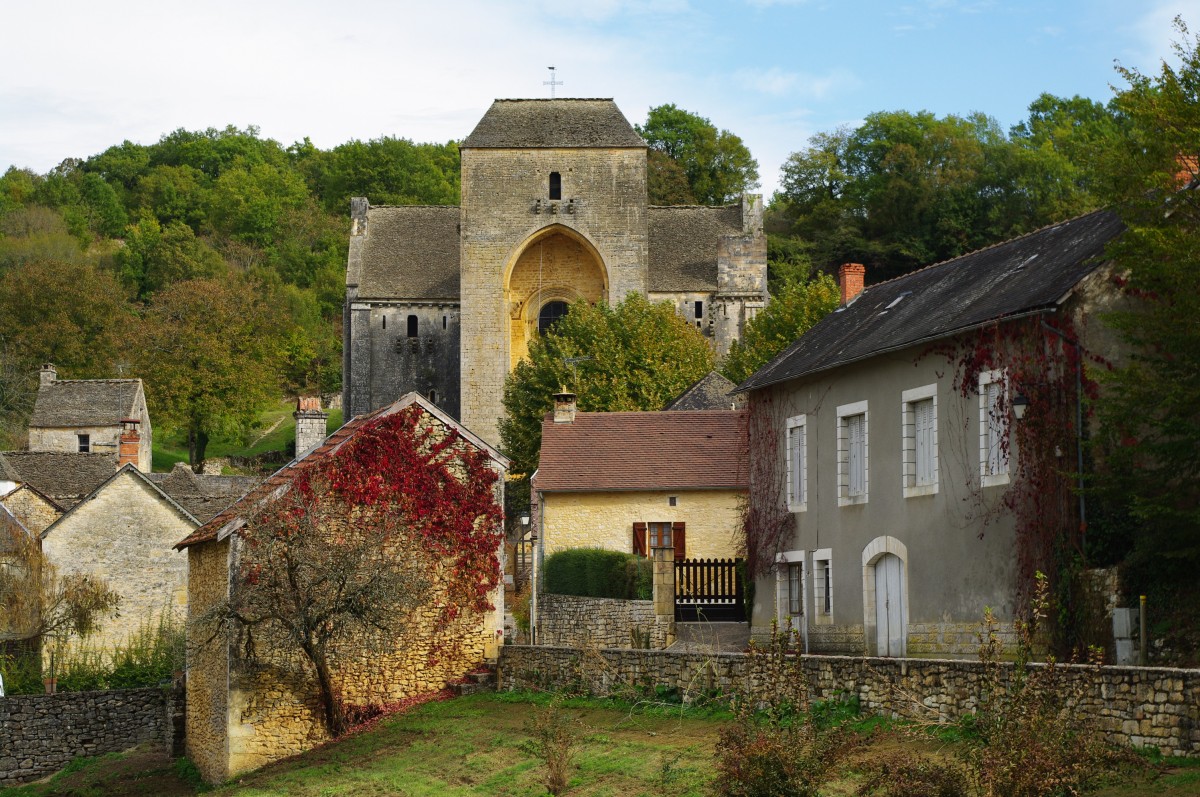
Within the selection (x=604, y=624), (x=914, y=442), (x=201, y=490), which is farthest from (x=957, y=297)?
(x=201, y=490)

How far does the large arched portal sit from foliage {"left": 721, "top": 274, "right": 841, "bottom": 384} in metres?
12.1

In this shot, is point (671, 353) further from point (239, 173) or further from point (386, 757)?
point (239, 173)

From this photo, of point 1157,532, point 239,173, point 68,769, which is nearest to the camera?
point 1157,532

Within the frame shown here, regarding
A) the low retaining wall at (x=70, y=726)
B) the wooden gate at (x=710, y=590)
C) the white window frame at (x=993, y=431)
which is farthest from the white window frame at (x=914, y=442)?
the low retaining wall at (x=70, y=726)

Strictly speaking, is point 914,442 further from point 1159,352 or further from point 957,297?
point 1159,352

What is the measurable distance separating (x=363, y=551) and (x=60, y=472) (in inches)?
1194

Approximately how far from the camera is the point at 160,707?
3092 centimetres

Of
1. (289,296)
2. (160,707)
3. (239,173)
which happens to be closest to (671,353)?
(160,707)

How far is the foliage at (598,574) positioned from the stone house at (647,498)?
3.73ft

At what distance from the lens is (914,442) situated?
22328 mm

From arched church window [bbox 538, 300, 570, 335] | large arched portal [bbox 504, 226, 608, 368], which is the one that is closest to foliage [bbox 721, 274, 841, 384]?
large arched portal [bbox 504, 226, 608, 368]

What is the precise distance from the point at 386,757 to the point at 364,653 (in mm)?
2999

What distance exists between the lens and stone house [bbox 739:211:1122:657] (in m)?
19.5

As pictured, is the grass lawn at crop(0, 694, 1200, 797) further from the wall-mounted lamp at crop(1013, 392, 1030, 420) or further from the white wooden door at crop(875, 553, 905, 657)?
the wall-mounted lamp at crop(1013, 392, 1030, 420)
